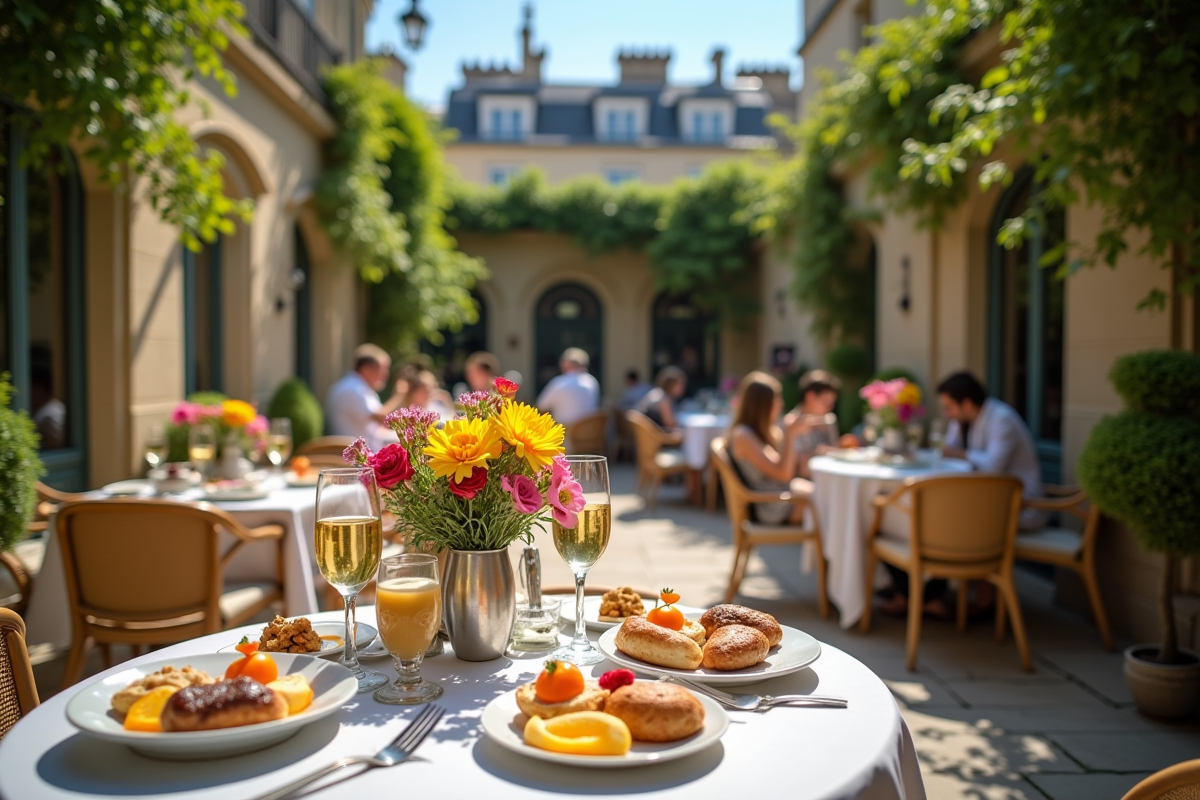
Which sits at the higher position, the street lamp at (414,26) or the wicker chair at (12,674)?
the street lamp at (414,26)

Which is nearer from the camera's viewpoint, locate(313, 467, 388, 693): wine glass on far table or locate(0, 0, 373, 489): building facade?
locate(313, 467, 388, 693): wine glass on far table

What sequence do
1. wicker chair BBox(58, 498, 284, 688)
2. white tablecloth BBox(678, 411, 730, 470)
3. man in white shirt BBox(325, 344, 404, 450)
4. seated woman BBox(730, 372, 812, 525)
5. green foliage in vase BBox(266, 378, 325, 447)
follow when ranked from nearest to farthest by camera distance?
wicker chair BBox(58, 498, 284, 688)
seated woman BBox(730, 372, 812, 525)
man in white shirt BBox(325, 344, 404, 450)
green foliage in vase BBox(266, 378, 325, 447)
white tablecloth BBox(678, 411, 730, 470)

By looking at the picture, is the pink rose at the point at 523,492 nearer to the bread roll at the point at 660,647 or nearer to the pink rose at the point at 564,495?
the pink rose at the point at 564,495

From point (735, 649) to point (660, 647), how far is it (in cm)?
12

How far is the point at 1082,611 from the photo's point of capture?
481cm

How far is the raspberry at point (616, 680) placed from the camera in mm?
1229

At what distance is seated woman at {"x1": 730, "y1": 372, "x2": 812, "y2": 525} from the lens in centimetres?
494

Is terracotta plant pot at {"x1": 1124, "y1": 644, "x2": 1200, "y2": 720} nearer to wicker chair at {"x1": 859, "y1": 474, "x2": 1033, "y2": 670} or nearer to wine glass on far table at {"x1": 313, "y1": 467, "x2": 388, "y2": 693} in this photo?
wicker chair at {"x1": 859, "y1": 474, "x2": 1033, "y2": 670}

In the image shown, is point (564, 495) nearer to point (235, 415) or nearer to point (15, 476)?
point (15, 476)

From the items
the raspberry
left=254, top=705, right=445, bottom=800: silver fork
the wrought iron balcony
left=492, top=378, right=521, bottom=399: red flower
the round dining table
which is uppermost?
the wrought iron balcony

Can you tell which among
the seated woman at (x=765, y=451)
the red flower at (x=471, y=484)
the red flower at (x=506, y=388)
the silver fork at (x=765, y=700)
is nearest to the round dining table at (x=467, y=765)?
the silver fork at (x=765, y=700)

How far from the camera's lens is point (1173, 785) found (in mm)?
1189

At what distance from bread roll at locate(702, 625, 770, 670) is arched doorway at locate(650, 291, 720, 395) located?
50.4ft

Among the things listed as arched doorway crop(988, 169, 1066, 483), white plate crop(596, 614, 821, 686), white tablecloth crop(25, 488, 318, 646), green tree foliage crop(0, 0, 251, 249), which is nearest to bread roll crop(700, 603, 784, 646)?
white plate crop(596, 614, 821, 686)
